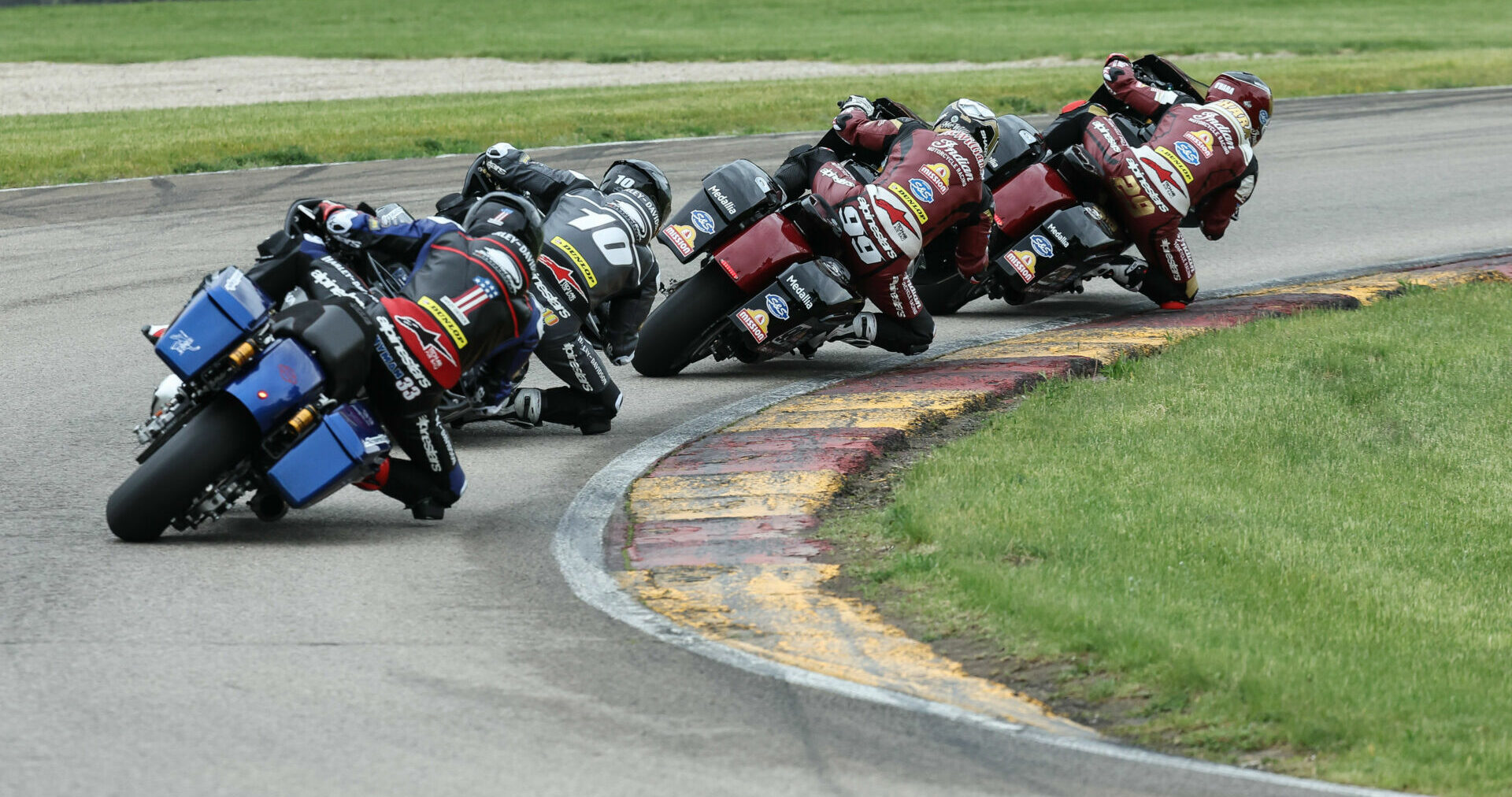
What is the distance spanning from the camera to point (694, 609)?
18.5 ft

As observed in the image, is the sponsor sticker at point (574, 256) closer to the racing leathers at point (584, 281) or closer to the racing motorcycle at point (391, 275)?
the racing leathers at point (584, 281)

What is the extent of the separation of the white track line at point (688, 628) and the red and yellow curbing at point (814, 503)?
0.06 m

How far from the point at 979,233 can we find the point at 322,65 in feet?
91.4

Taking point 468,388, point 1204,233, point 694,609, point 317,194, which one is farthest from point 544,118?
point 694,609

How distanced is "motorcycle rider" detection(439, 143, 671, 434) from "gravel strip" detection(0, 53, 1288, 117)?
17091 mm

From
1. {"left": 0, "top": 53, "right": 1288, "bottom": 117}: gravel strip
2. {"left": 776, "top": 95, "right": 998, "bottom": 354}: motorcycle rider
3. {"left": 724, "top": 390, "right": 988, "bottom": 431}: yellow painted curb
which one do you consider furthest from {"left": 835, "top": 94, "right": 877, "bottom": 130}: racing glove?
{"left": 0, "top": 53, "right": 1288, "bottom": 117}: gravel strip

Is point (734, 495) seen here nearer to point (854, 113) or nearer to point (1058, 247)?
point (854, 113)

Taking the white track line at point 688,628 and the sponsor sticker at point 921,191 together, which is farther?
the sponsor sticker at point 921,191

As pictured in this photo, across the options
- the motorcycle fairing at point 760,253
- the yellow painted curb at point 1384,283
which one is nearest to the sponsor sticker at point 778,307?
the motorcycle fairing at point 760,253

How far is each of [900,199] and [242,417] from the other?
4170 millimetres

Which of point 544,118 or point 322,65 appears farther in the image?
point 322,65

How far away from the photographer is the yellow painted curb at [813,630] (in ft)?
16.2

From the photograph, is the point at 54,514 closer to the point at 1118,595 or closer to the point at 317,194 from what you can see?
the point at 1118,595

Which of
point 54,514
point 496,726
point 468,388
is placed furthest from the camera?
point 468,388
